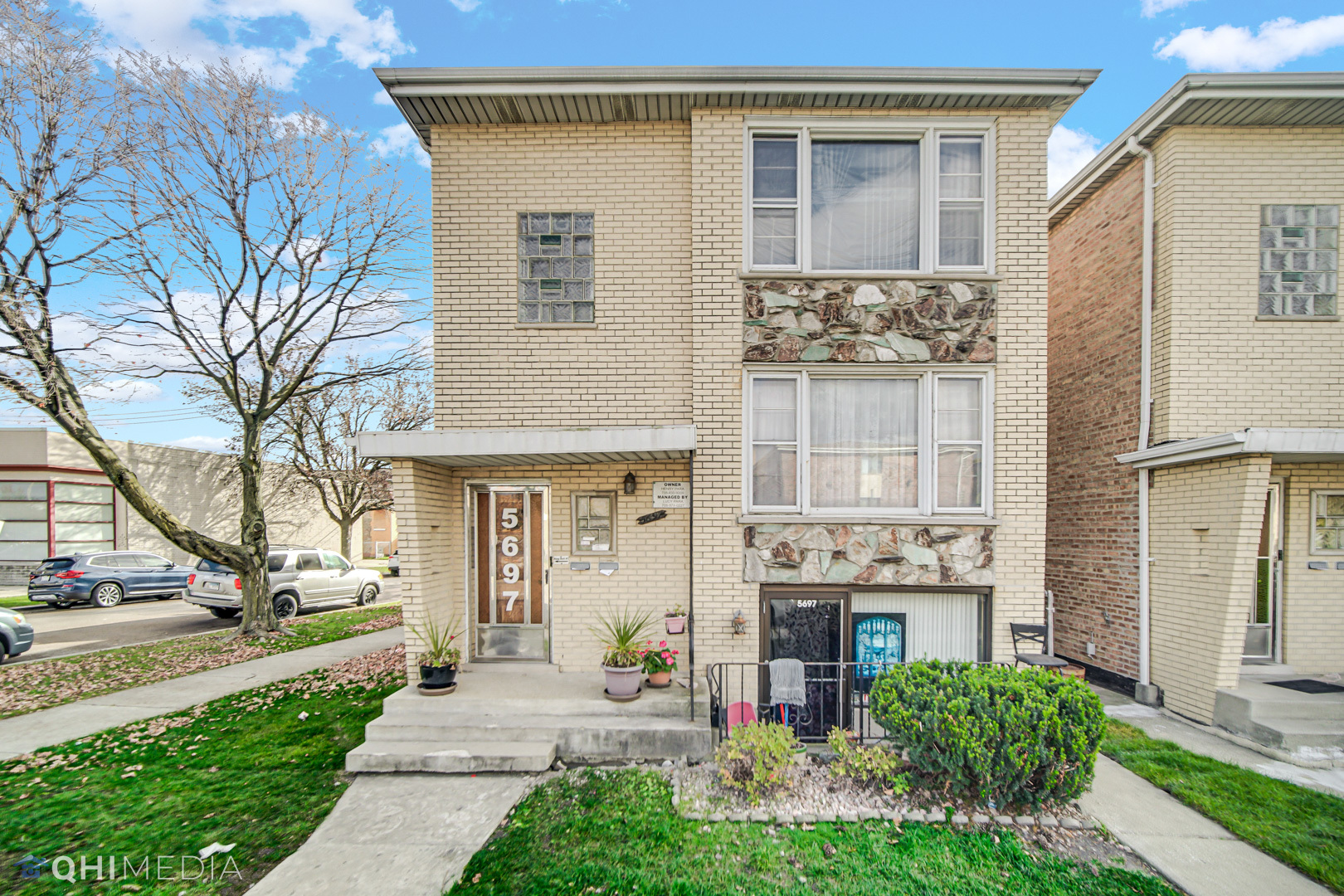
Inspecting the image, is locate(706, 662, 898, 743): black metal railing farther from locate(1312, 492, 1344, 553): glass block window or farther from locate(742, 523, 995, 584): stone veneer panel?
locate(1312, 492, 1344, 553): glass block window

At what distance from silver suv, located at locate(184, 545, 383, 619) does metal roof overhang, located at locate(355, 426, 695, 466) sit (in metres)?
8.10

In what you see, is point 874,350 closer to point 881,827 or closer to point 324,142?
point 881,827

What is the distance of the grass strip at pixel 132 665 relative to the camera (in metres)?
7.56

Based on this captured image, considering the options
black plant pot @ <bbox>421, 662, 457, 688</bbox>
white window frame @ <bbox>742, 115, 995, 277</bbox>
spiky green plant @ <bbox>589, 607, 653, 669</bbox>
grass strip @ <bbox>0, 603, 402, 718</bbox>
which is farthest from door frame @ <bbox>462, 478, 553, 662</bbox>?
grass strip @ <bbox>0, 603, 402, 718</bbox>

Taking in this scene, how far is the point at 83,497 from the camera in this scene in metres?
19.3

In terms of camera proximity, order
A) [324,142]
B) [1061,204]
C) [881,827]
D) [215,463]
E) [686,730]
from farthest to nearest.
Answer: [215,463], [324,142], [1061,204], [686,730], [881,827]

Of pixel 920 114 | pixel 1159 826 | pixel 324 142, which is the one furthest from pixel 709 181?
pixel 324 142

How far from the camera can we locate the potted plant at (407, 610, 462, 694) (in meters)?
6.09

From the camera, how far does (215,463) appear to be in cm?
2342

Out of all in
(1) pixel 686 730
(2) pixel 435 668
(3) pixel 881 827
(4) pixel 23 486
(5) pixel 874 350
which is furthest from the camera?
(4) pixel 23 486

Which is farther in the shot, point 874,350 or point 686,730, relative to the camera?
point 874,350

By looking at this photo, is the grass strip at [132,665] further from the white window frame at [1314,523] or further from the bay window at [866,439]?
the white window frame at [1314,523]

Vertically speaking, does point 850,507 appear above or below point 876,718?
above

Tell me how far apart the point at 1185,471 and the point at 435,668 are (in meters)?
8.88
